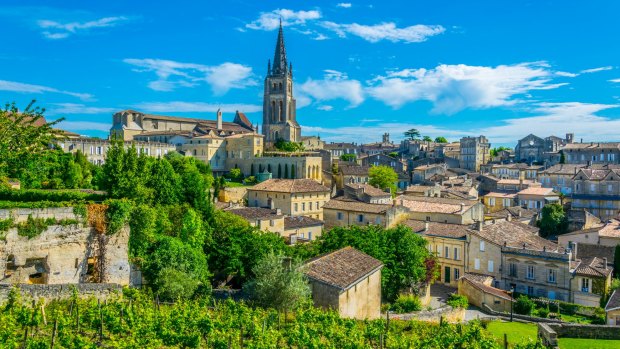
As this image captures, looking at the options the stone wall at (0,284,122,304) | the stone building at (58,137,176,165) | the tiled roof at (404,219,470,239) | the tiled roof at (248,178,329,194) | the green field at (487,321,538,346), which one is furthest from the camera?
the stone building at (58,137,176,165)

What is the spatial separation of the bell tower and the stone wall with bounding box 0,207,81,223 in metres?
87.5

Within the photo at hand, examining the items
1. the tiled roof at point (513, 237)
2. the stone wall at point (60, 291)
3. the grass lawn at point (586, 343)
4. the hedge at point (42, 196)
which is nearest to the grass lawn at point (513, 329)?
the grass lawn at point (586, 343)

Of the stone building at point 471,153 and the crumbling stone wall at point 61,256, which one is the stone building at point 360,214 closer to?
the crumbling stone wall at point 61,256

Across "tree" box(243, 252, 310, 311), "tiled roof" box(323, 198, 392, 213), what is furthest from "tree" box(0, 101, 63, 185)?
"tiled roof" box(323, 198, 392, 213)

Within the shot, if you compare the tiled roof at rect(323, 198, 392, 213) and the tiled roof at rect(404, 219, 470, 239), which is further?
the tiled roof at rect(323, 198, 392, 213)

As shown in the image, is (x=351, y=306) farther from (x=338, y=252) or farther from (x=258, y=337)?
(x=258, y=337)

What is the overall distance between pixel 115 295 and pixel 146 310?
2.99 m

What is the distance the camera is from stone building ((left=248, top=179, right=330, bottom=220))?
53.1 m

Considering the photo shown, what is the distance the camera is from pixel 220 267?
30.0 meters

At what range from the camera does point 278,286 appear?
837 inches

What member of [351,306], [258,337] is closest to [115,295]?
[258,337]

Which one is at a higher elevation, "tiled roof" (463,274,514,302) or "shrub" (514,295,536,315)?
"tiled roof" (463,274,514,302)

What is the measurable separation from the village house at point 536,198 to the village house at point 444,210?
1911 cm

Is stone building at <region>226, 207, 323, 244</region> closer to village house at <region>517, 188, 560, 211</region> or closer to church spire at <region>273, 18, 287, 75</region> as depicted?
village house at <region>517, 188, 560, 211</region>
